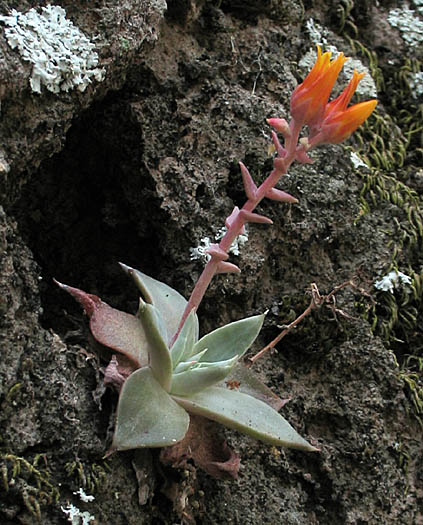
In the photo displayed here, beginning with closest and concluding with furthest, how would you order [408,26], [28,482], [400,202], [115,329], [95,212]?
[28,482]
[115,329]
[95,212]
[400,202]
[408,26]

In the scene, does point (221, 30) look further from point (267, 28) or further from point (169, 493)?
point (169, 493)

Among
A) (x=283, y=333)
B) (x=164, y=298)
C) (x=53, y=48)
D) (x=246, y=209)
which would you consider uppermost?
(x=53, y=48)

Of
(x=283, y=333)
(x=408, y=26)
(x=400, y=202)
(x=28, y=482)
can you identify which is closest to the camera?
(x=28, y=482)

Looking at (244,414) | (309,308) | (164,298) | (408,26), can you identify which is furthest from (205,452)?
(408,26)

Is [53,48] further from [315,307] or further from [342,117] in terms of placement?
[315,307]

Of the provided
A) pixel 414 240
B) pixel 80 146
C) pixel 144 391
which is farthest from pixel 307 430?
pixel 80 146

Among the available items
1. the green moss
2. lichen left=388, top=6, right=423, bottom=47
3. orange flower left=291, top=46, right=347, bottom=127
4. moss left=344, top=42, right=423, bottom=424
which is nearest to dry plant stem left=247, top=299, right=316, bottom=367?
moss left=344, top=42, right=423, bottom=424
